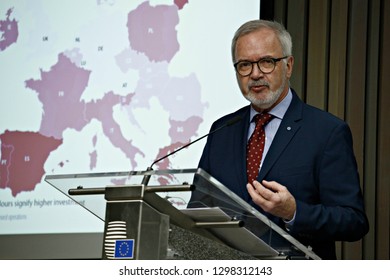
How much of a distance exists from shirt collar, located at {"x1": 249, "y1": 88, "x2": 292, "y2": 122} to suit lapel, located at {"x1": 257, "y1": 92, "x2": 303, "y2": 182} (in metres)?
0.04

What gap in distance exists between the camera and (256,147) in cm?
293

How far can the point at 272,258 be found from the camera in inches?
92.0

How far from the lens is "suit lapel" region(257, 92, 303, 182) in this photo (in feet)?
9.25

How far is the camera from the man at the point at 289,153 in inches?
102

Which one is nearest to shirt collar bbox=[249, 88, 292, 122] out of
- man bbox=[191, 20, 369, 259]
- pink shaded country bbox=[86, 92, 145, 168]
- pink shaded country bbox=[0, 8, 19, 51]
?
man bbox=[191, 20, 369, 259]

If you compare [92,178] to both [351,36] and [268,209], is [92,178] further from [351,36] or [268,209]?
[351,36]

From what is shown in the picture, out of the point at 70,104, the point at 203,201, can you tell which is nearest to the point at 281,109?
the point at 203,201

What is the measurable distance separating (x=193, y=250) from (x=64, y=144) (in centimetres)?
198

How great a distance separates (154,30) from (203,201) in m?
2.04

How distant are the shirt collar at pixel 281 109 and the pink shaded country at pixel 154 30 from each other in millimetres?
1055

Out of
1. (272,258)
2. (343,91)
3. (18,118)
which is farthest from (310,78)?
(272,258)

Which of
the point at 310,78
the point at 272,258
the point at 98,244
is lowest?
the point at 98,244
